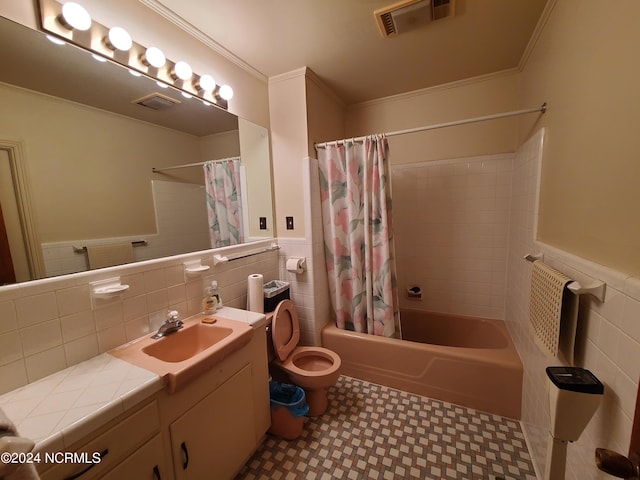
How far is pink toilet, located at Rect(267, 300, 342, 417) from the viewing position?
161 centimetres

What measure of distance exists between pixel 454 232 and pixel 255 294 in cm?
187

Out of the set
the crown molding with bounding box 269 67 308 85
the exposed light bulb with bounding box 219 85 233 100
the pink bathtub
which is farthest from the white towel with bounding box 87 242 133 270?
the crown molding with bounding box 269 67 308 85

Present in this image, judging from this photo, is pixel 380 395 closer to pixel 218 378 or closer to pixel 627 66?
pixel 218 378

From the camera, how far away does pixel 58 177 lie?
1052mm

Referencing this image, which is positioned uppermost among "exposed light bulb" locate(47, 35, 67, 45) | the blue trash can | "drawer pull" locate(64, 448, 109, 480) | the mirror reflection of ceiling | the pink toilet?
A: "exposed light bulb" locate(47, 35, 67, 45)

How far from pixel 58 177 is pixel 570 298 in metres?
2.07

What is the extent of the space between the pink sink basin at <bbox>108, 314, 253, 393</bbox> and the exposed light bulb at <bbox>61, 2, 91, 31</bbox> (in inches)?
54.5

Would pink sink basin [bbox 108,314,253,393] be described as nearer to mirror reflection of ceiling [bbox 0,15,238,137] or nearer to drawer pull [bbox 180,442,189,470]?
drawer pull [bbox 180,442,189,470]

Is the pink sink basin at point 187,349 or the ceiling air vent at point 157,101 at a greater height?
the ceiling air vent at point 157,101

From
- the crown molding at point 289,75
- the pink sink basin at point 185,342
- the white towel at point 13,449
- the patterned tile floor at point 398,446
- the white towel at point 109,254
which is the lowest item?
the patterned tile floor at point 398,446

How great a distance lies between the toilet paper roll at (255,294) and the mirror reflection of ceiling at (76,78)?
3.48ft

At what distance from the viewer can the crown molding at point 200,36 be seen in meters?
1.31

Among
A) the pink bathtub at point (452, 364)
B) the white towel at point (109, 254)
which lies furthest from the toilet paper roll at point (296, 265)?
the white towel at point (109, 254)

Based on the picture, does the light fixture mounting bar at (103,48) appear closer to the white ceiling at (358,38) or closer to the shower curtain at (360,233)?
the white ceiling at (358,38)
